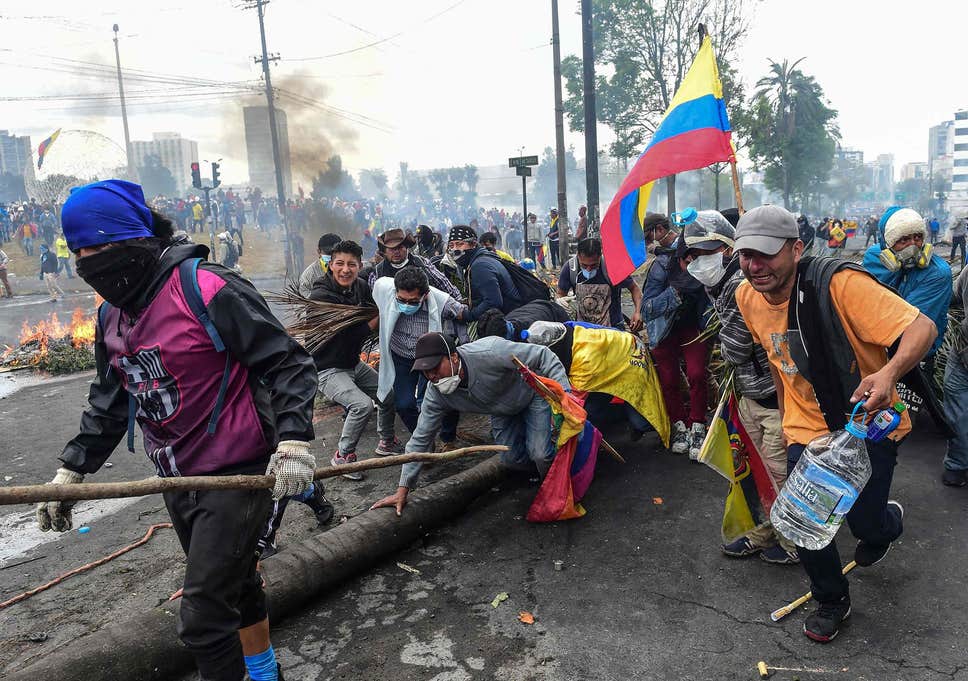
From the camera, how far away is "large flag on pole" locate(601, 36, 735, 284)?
5445 millimetres

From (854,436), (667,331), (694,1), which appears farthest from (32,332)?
(694,1)

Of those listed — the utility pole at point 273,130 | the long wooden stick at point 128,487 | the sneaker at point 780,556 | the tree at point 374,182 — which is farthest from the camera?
the tree at point 374,182

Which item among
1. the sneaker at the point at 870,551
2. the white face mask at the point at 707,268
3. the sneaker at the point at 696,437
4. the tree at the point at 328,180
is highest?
the tree at the point at 328,180

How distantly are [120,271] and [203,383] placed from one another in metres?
0.48

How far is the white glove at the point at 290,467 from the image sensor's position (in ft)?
8.33

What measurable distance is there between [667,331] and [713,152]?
137 cm

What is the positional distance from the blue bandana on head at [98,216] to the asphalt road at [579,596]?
5.63 ft

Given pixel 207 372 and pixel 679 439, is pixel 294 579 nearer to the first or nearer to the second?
pixel 207 372

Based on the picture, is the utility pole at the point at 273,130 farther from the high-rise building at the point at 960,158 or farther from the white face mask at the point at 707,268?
the high-rise building at the point at 960,158

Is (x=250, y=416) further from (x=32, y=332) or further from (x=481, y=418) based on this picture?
(x=32, y=332)

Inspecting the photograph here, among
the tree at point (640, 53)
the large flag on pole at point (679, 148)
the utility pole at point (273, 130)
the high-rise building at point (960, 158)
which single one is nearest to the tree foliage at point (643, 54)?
the tree at point (640, 53)

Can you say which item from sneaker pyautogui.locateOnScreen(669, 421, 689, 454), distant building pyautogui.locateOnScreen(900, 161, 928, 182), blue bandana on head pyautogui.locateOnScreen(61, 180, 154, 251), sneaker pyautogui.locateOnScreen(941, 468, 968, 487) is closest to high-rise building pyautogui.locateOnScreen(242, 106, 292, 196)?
sneaker pyautogui.locateOnScreen(669, 421, 689, 454)

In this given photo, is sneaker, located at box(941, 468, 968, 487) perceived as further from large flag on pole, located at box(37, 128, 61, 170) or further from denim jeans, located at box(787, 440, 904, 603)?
large flag on pole, located at box(37, 128, 61, 170)

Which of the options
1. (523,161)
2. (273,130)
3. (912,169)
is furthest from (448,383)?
(912,169)
